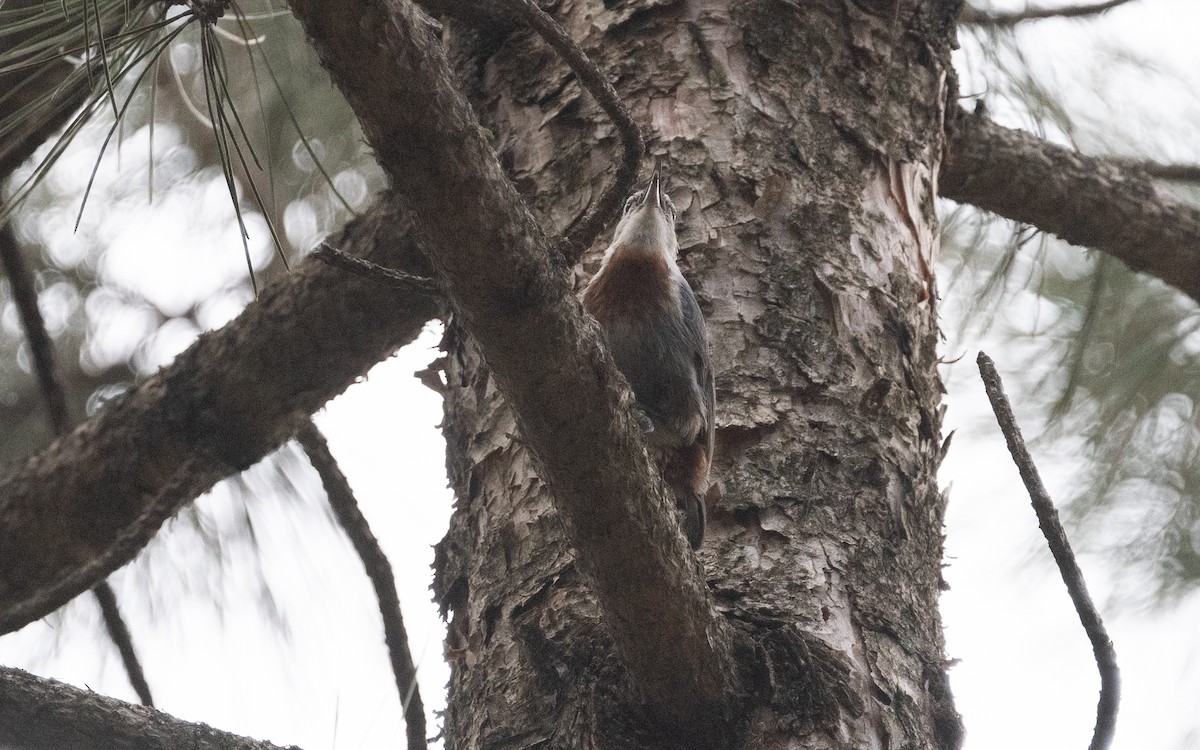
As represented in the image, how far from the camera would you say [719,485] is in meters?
1.78

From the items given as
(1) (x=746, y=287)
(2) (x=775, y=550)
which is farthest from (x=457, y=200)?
(1) (x=746, y=287)

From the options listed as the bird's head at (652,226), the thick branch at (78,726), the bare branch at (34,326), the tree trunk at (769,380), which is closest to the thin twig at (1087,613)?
the tree trunk at (769,380)

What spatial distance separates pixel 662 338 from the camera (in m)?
1.88

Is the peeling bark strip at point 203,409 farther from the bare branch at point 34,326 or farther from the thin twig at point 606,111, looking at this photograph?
the thin twig at point 606,111

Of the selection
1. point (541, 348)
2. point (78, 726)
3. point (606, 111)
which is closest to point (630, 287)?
point (606, 111)

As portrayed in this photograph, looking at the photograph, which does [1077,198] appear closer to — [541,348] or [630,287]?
[630,287]

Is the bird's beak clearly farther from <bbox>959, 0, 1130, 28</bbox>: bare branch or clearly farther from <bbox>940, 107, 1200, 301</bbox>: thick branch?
<bbox>959, 0, 1130, 28</bbox>: bare branch

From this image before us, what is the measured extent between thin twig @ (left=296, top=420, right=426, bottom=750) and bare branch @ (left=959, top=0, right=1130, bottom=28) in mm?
1843

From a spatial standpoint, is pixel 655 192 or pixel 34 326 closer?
pixel 655 192

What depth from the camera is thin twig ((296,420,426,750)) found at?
2.48 metres

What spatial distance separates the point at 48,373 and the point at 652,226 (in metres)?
1.43

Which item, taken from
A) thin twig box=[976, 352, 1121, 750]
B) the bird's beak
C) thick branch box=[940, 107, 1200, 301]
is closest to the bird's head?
the bird's beak

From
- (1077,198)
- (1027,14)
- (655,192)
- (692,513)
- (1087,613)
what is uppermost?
(1027,14)

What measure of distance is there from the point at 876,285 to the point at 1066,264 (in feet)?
5.97
